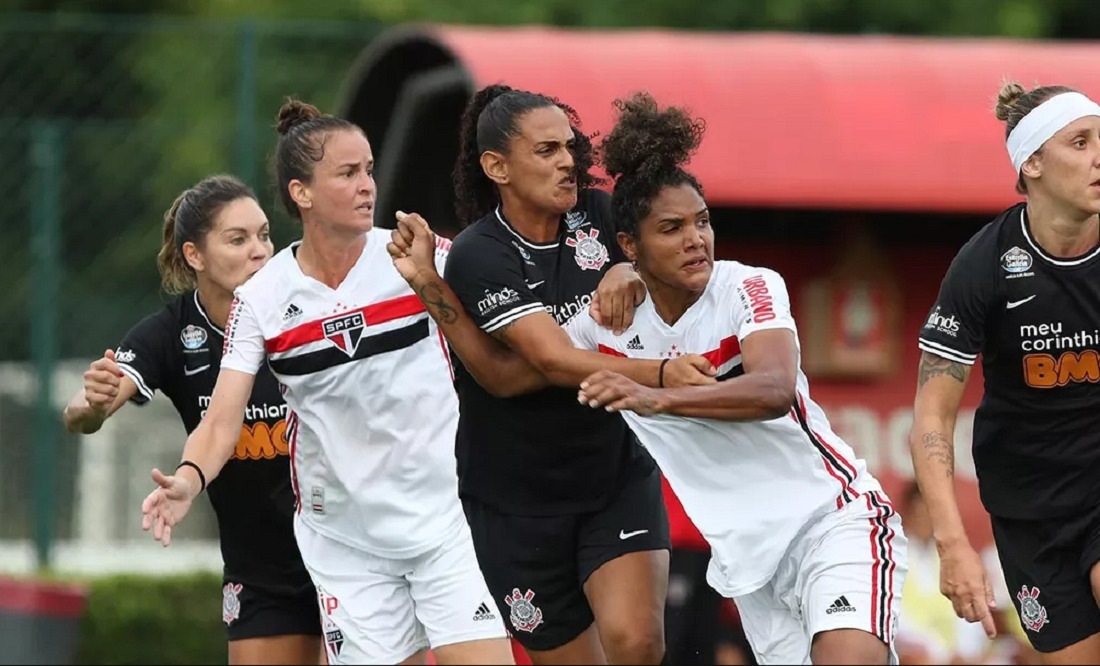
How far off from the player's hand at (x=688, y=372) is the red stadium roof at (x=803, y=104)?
5.28 meters

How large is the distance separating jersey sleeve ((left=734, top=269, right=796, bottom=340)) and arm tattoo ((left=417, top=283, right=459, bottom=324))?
3.27ft

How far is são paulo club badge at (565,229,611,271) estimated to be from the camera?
262 inches

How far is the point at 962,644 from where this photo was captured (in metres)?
10.1

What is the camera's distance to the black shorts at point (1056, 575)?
634 centimetres

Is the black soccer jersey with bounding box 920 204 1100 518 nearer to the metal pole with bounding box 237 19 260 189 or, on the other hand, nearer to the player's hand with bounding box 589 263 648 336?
the player's hand with bounding box 589 263 648 336

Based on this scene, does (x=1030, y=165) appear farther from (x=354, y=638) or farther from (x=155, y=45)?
(x=155, y=45)

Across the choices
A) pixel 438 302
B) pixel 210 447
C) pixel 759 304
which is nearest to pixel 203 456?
pixel 210 447

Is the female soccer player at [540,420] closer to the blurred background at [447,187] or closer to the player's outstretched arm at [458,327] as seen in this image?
the player's outstretched arm at [458,327]

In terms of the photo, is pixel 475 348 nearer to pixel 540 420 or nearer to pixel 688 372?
pixel 540 420

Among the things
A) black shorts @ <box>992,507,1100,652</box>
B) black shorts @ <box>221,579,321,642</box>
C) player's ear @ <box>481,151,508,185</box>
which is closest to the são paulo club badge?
player's ear @ <box>481,151,508,185</box>

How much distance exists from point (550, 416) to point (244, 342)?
1.11 m

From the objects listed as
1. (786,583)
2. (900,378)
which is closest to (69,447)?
(900,378)

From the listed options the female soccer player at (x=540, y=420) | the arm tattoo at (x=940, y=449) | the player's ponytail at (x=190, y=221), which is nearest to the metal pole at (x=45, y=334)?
the player's ponytail at (x=190, y=221)

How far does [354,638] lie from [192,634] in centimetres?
585
